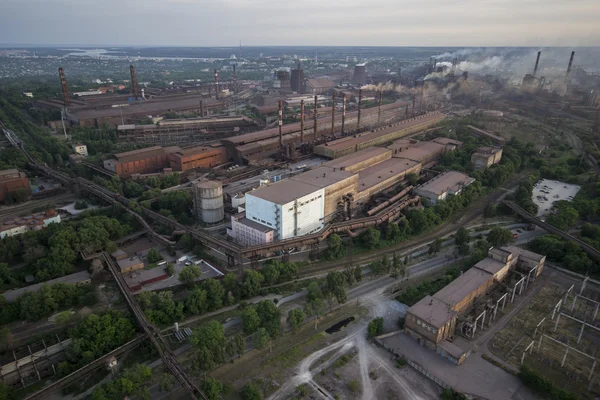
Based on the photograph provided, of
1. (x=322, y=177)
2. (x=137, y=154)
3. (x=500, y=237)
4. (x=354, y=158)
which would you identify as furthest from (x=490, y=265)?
(x=137, y=154)

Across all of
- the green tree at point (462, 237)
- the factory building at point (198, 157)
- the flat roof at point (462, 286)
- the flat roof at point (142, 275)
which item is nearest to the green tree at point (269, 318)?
the flat roof at point (142, 275)

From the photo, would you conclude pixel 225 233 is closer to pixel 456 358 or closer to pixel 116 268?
pixel 116 268

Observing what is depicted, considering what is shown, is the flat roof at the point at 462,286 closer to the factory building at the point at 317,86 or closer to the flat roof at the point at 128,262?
the flat roof at the point at 128,262

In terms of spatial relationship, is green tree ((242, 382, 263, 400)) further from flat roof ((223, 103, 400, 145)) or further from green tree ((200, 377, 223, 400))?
flat roof ((223, 103, 400, 145))

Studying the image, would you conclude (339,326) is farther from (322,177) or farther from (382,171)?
(382,171)

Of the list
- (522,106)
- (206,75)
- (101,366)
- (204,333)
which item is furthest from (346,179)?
(206,75)
